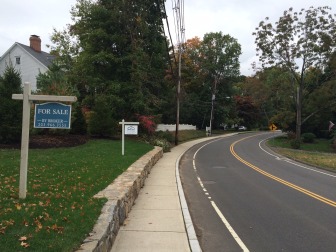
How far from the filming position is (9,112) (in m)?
20.0

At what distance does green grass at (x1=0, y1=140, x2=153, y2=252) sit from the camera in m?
5.18

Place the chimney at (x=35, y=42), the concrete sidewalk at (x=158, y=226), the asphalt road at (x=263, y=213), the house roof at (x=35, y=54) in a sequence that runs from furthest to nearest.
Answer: the chimney at (x=35, y=42) < the house roof at (x=35, y=54) < the asphalt road at (x=263, y=213) < the concrete sidewalk at (x=158, y=226)

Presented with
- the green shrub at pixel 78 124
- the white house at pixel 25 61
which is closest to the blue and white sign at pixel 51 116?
the green shrub at pixel 78 124

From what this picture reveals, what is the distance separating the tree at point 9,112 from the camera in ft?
63.6

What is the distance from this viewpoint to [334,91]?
49.8 m

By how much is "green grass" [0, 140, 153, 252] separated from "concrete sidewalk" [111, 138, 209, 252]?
2.67ft

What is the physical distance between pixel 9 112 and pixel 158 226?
1465 centimetres

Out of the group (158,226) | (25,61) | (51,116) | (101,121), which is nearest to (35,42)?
(25,61)

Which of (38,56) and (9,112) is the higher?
(38,56)

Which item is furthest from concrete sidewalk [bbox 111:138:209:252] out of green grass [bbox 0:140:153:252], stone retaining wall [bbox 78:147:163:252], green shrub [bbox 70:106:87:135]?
green shrub [bbox 70:106:87:135]

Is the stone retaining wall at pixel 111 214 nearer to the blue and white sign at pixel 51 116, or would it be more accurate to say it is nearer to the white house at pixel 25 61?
the blue and white sign at pixel 51 116

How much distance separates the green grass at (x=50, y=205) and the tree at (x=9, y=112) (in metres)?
6.02

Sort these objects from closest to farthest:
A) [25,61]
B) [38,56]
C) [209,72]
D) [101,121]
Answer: [101,121] < [25,61] < [38,56] < [209,72]

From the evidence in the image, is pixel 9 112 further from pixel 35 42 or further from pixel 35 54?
pixel 35 42
